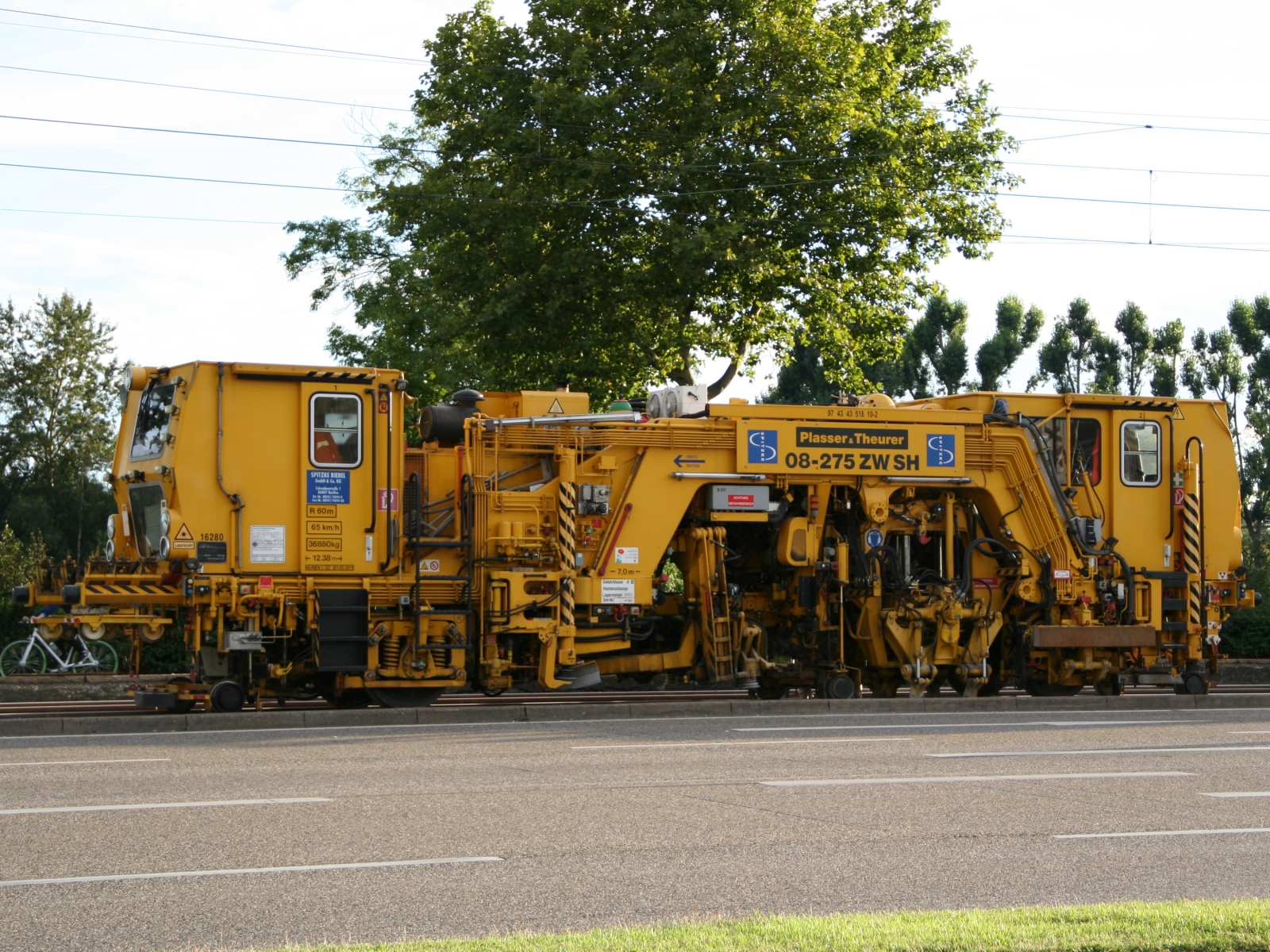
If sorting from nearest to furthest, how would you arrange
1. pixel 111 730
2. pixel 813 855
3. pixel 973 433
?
pixel 813 855 → pixel 111 730 → pixel 973 433

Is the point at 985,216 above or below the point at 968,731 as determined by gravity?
above

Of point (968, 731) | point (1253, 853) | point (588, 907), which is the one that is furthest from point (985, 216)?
point (588, 907)

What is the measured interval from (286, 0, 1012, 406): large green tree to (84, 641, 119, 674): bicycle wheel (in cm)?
827

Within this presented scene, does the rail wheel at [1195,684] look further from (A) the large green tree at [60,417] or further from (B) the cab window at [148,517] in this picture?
(A) the large green tree at [60,417]

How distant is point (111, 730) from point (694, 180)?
15.2m

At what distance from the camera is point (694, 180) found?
84.2 feet

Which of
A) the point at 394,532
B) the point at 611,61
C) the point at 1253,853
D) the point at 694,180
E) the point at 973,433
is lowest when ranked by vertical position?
the point at 1253,853

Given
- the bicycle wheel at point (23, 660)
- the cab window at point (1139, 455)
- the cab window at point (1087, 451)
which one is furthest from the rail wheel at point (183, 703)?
the cab window at point (1139, 455)

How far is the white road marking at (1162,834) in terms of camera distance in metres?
8.52

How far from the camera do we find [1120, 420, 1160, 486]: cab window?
18.2 metres

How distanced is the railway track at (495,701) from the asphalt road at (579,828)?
265 cm

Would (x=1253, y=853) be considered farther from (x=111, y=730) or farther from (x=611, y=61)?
(x=611, y=61)

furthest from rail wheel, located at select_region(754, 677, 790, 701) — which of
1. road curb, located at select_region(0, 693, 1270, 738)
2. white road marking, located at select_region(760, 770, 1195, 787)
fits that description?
white road marking, located at select_region(760, 770, 1195, 787)

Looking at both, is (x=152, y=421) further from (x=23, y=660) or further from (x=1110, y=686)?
(x=1110, y=686)
